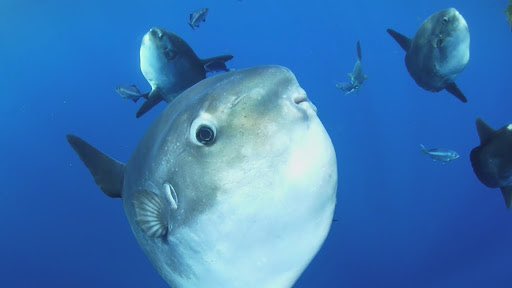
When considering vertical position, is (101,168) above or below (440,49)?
below

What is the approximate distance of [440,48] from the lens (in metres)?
3.74

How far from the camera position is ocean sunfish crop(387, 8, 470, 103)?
145 inches

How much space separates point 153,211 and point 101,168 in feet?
3.49

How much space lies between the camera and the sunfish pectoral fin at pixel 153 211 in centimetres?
170

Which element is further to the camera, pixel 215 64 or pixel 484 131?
pixel 215 64

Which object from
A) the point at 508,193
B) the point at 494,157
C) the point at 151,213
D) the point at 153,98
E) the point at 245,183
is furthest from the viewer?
Result: the point at 153,98

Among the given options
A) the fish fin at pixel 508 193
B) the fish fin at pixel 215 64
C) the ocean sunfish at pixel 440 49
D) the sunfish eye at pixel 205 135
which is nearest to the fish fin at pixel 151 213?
the sunfish eye at pixel 205 135

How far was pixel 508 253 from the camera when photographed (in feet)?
64.9

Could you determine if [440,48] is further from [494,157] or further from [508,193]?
[508,193]

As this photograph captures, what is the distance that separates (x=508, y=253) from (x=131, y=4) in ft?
67.6

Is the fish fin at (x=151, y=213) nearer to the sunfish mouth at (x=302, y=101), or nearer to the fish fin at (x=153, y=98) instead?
Answer: the sunfish mouth at (x=302, y=101)

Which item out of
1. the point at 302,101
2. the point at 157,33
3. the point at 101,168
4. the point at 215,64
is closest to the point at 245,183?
the point at 302,101

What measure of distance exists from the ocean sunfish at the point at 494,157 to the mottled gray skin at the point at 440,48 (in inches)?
23.1

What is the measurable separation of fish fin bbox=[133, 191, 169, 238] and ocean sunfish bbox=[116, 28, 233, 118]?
229 centimetres
